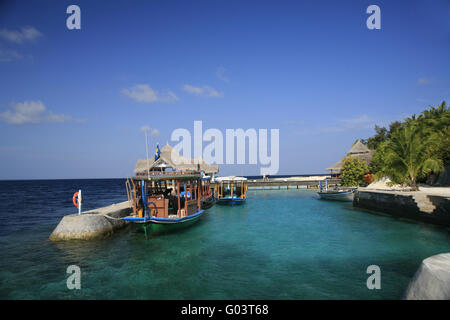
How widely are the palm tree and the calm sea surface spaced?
933cm

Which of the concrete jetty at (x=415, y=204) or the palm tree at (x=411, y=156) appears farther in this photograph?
the palm tree at (x=411, y=156)

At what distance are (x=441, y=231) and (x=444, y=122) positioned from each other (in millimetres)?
23646

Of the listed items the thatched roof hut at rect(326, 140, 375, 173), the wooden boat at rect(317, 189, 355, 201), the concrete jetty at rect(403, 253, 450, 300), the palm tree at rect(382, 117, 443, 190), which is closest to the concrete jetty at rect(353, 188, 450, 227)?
the palm tree at rect(382, 117, 443, 190)

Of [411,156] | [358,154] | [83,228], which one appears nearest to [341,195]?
[411,156]

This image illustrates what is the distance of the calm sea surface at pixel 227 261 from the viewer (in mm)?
9156

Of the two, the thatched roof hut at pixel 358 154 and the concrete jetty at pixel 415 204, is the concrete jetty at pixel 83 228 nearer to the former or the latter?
the concrete jetty at pixel 415 204

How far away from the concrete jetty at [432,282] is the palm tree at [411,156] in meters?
23.9

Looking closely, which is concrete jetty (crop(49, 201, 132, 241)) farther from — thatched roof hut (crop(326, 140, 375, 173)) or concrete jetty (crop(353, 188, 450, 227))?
thatched roof hut (crop(326, 140, 375, 173))

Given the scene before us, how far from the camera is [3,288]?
973 centimetres

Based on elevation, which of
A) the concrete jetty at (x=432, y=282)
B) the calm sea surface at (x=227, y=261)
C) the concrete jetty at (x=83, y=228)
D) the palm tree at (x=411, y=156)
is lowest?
the calm sea surface at (x=227, y=261)

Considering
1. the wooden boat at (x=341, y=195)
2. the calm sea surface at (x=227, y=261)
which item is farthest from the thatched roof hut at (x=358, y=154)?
the calm sea surface at (x=227, y=261)

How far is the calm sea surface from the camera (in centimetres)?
916

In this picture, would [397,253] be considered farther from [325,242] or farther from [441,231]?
[441,231]

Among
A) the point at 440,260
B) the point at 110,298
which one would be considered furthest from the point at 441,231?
the point at 110,298
